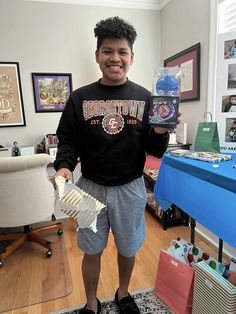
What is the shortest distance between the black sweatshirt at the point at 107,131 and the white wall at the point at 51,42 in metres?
1.78

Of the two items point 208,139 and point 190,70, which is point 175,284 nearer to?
point 208,139

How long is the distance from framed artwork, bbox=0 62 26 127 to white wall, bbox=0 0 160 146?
0.05 meters

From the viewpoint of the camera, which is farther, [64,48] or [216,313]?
[64,48]

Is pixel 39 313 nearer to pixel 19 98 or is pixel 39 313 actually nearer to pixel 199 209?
pixel 199 209

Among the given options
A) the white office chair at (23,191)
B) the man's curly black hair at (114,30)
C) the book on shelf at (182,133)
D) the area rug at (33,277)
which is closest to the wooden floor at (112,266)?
the area rug at (33,277)

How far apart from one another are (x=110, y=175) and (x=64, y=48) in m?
2.12

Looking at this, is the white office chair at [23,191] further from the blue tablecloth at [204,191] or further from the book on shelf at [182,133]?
the book on shelf at [182,133]

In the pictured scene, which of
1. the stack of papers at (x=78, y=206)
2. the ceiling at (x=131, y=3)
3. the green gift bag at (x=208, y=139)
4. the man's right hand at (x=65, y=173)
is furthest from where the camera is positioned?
the ceiling at (x=131, y=3)

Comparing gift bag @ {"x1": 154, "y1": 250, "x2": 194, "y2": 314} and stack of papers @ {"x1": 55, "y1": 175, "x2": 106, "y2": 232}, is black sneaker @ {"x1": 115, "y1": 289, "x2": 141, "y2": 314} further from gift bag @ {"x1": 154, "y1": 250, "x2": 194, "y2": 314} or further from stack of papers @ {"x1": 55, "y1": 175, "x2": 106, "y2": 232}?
stack of papers @ {"x1": 55, "y1": 175, "x2": 106, "y2": 232}

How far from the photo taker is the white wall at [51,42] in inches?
99.1

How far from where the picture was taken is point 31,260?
1927 mm

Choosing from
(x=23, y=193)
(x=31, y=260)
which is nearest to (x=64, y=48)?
(x=23, y=193)

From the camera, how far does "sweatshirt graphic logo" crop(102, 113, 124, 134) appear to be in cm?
106

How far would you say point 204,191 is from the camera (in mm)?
1223
